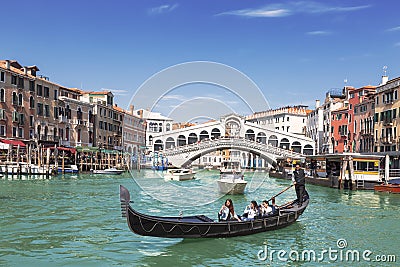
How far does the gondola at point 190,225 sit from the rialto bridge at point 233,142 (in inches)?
853

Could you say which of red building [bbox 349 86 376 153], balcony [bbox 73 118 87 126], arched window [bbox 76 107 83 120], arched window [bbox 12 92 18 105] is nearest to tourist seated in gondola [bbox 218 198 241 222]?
arched window [bbox 12 92 18 105]

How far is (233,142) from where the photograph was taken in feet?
103

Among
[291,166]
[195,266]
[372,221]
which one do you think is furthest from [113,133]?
[195,266]

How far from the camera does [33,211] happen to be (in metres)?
10.6

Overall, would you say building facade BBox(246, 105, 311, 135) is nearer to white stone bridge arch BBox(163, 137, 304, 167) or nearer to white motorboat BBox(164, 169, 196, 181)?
white stone bridge arch BBox(163, 137, 304, 167)

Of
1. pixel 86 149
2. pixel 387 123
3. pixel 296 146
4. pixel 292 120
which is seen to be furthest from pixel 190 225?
pixel 292 120

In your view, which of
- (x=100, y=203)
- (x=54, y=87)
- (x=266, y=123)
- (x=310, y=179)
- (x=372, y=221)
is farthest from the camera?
(x=266, y=123)

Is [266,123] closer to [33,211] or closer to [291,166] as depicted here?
[291,166]

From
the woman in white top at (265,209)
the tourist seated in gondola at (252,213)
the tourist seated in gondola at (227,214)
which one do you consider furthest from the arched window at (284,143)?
the tourist seated in gondola at (227,214)

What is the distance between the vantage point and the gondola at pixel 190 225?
6801 millimetres

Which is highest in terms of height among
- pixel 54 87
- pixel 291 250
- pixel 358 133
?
pixel 54 87

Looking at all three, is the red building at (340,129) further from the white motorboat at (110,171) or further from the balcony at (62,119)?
the balcony at (62,119)

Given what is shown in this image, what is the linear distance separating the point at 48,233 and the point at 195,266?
3252 mm

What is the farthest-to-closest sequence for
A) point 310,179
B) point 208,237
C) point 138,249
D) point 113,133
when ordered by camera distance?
point 113,133
point 310,179
point 208,237
point 138,249
